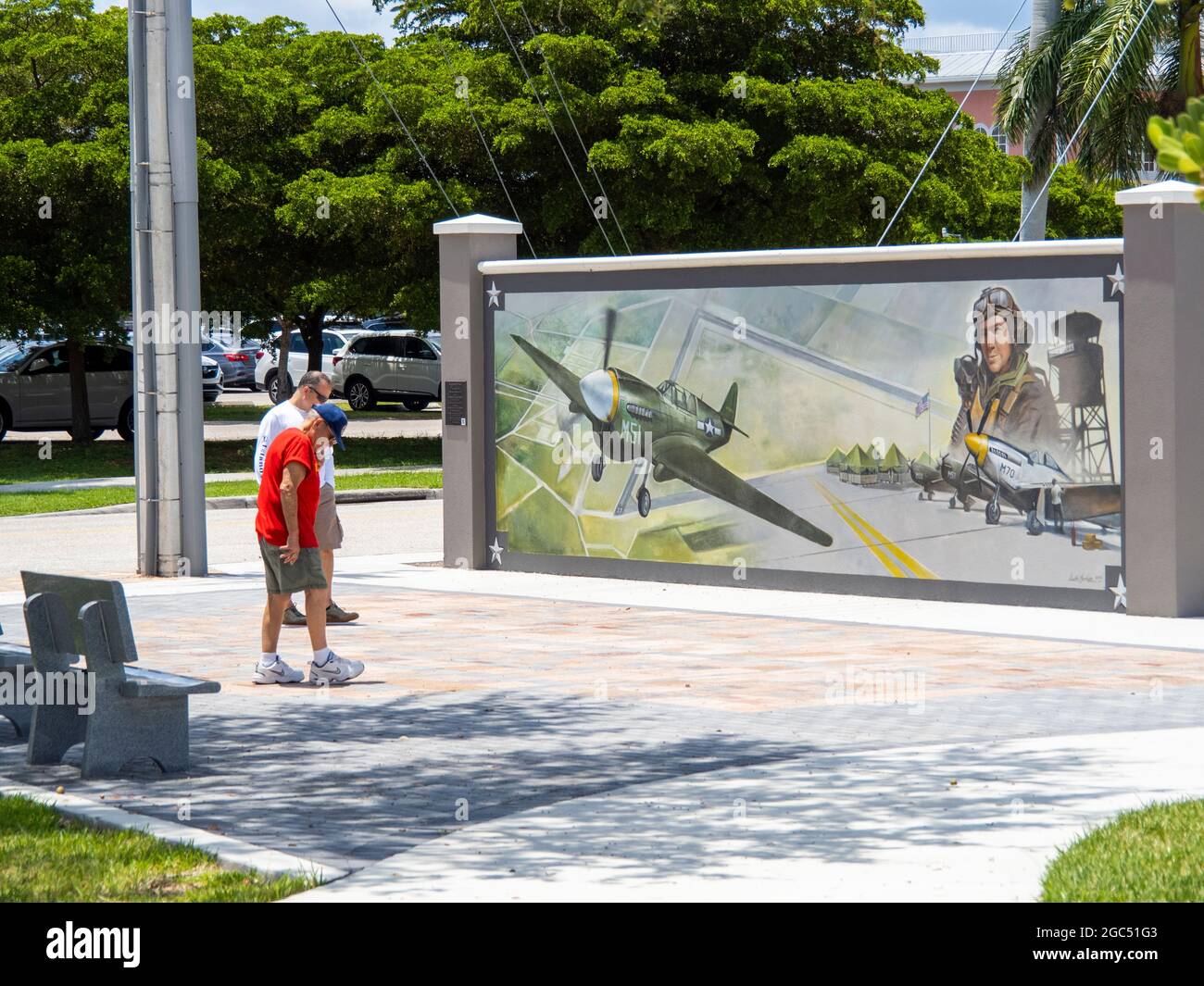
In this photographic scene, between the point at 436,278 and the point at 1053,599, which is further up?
the point at 436,278

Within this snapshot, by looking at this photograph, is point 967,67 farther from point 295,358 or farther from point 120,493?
point 120,493

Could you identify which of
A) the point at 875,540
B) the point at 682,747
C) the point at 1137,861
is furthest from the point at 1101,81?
the point at 1137,861

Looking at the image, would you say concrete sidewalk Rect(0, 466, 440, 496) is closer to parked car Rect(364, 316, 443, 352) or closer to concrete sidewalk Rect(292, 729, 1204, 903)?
concrete sidewalk Rect(292, 729, 1204, 903)

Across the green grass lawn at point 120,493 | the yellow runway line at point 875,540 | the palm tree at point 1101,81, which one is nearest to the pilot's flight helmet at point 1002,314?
the yellow runway line at point 875,540

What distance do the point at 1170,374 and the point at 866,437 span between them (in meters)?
2.34

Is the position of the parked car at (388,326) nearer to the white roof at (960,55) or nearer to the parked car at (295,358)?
the parked car at (295,358)

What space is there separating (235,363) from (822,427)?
4158cm

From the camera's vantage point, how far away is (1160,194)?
1174cm

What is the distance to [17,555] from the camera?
16.8 meters

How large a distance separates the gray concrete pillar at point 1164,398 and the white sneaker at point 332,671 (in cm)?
546

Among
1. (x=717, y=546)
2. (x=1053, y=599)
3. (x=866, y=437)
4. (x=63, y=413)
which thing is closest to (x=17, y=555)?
(x=717, y=546)

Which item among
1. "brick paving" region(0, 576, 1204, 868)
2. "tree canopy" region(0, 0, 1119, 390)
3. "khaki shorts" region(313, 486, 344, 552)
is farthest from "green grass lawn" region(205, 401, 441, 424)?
"brick paving" region(0, 576, 1204, 868)

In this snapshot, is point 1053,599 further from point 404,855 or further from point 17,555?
point 17,555

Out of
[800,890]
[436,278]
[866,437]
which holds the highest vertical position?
[436,278]
